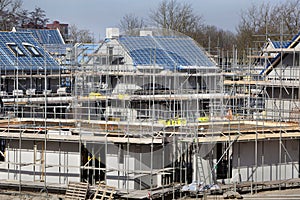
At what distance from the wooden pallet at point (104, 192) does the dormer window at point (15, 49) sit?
1538 centimetres

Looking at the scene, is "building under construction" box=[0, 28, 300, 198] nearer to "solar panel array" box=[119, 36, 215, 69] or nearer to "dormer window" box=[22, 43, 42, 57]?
"solar panel array" box=[119, 36, 215, 69]

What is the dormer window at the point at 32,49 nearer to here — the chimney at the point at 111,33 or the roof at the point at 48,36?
the chimney at the point at 111,33

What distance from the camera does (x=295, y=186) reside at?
2459 cm

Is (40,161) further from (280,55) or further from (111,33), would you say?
(111,33)

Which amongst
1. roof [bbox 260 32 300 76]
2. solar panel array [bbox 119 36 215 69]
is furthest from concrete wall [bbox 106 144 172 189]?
solar panel array [bbox 119 36 215 69]

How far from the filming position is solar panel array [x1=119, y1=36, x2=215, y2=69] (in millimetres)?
34438

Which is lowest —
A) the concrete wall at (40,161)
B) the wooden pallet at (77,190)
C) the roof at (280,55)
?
the wooden pallet at (77,190)

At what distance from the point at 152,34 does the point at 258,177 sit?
15859mm

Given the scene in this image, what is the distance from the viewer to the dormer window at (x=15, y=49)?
1428 inches

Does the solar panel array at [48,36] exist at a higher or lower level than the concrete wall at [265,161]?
higher

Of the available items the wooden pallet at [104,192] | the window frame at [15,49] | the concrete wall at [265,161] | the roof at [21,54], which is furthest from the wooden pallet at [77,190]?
the window frame at [15,49]

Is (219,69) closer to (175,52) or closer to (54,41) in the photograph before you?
(175,52)

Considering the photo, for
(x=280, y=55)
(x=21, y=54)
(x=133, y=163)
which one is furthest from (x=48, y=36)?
(x=133, y=163)

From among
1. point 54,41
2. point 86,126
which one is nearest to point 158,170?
point 86,126
